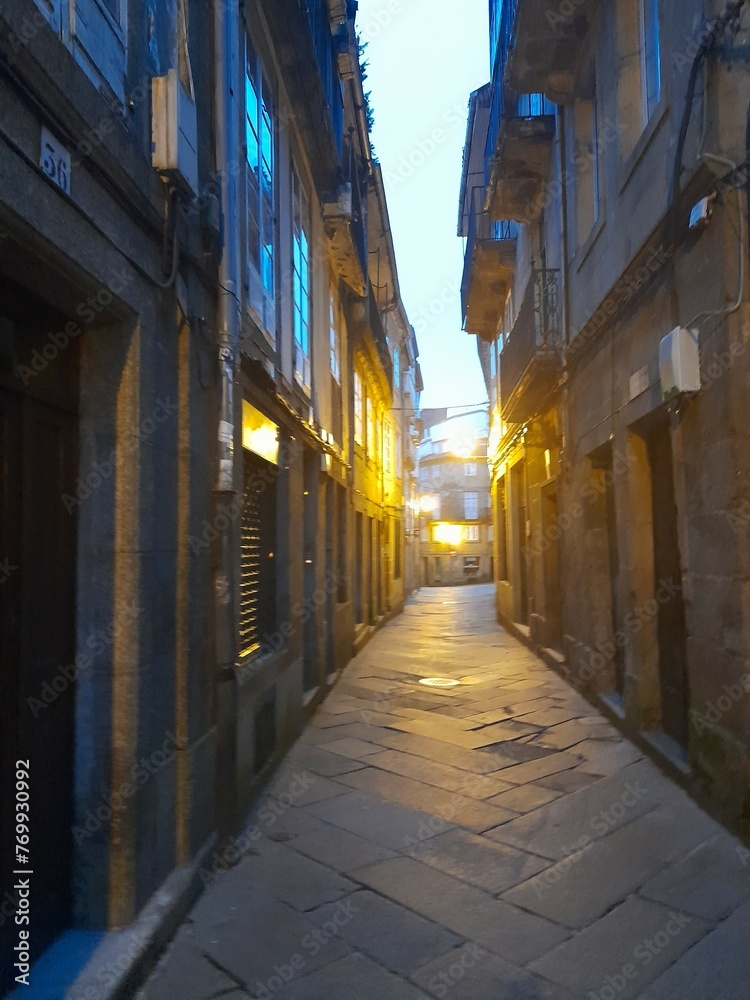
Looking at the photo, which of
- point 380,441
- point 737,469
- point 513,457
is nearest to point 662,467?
point 737,469

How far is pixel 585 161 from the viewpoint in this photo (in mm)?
8695

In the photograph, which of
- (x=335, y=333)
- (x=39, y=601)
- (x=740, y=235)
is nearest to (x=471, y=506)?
(x=335, y=333)

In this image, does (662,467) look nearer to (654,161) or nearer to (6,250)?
(654,161)

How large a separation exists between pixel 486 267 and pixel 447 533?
31.1 meters

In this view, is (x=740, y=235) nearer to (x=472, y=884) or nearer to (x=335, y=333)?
(x=472, y=884)

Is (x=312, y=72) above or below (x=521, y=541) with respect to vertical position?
above

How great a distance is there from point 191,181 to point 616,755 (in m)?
5.20

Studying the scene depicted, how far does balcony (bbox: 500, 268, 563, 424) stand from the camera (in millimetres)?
9609

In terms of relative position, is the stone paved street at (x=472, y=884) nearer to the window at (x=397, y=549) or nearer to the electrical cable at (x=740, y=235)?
the electrical cable at (x=740, y=235)

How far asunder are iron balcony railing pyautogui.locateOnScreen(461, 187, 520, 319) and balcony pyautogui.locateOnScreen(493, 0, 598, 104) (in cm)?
577

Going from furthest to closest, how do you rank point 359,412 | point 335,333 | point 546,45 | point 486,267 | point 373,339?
point 486,267 < point 373,339 < point 359,412 < point 335,333 < point 546,45

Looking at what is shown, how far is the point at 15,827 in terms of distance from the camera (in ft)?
9.82

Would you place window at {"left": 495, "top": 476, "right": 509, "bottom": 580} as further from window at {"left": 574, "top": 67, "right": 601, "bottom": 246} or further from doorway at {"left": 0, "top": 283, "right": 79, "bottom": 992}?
doorway at {"left": 0, "top": 283, "right": 79, "bottom": 992}

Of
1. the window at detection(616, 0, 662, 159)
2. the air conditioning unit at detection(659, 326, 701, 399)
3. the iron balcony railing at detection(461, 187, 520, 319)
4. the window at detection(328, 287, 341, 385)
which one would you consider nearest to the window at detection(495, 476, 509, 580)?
the iron balcony railing at detection(461, 187, 520, 319)
